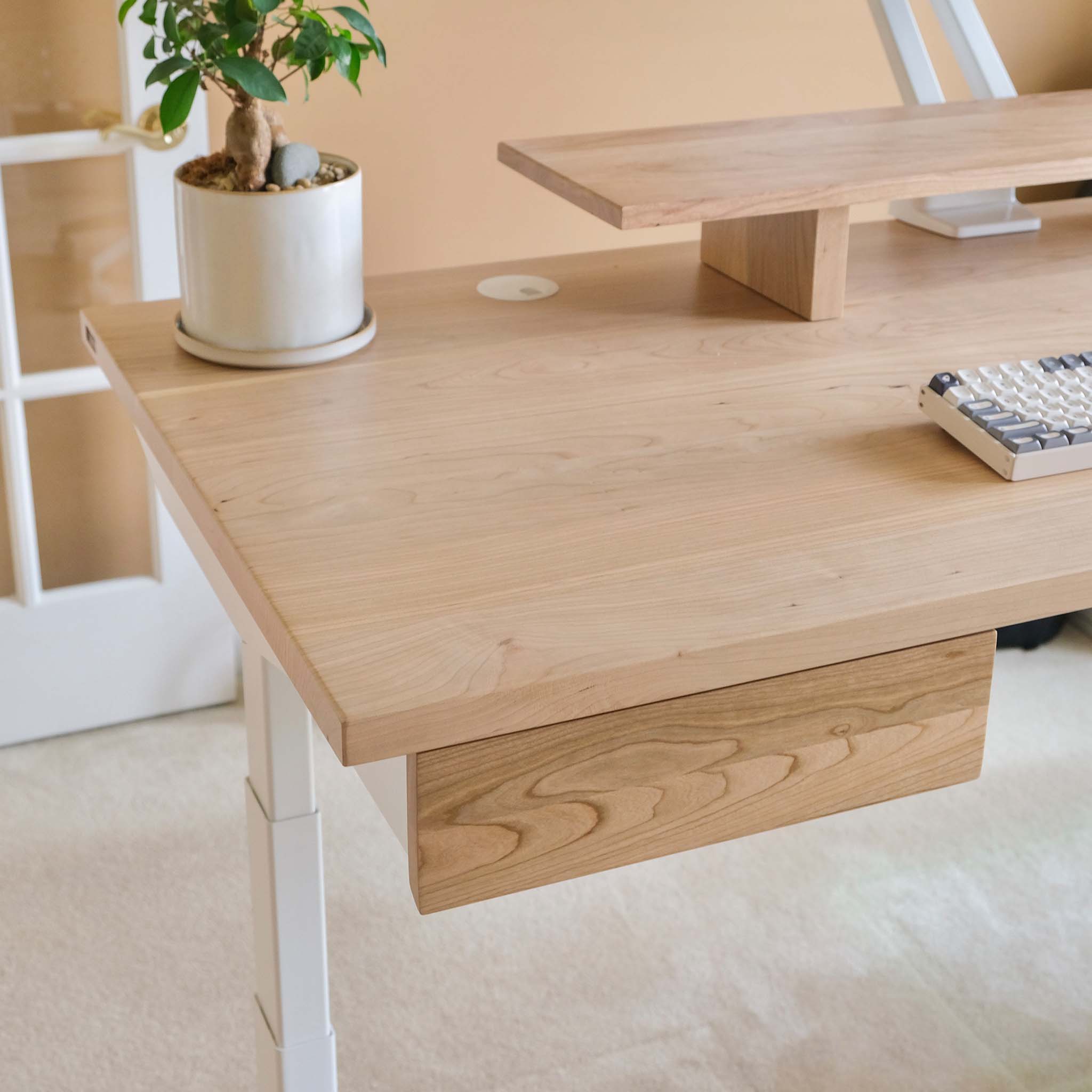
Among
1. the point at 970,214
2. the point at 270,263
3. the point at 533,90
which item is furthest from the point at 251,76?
the point at 533,90

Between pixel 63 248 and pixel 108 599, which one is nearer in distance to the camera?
pixel 63 248

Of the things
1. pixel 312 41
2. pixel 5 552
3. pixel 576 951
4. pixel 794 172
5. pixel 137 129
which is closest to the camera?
pixel 312 41

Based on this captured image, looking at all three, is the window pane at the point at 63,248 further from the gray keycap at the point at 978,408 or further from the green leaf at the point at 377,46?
the gray keycap at the point at 978,408

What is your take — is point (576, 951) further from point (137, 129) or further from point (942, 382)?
point (137, 129)

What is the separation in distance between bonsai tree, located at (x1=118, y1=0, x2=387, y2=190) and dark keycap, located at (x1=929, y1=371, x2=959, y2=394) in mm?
499

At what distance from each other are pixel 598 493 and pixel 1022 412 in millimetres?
319

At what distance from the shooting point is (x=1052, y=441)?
0.97 metres

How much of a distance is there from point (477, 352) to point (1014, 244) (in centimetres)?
65

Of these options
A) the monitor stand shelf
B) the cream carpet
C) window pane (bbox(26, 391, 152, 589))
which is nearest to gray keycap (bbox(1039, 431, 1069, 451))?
the monitor stand shelf

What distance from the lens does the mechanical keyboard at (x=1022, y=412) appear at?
0.97 metres

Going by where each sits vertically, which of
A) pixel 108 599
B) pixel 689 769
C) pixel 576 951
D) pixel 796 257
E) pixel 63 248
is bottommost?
pixel 576 951

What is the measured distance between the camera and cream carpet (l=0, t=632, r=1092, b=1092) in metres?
1.56

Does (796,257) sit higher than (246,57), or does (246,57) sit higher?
(246,57)

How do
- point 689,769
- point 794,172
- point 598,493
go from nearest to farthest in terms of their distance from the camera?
point 689,769
point 598,493
point 794,172
